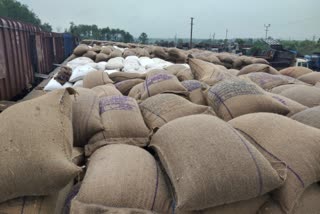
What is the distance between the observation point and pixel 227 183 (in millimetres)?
1182

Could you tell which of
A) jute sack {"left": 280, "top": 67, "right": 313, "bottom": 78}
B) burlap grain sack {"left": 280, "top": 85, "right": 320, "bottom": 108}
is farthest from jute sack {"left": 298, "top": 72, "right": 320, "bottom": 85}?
burlap grain sack {"left": 280, "top": 85, "right": 320, "bottom": 108}

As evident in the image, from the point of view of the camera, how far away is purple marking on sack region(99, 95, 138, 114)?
182 centimetres

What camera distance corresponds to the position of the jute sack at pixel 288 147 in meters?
1.30

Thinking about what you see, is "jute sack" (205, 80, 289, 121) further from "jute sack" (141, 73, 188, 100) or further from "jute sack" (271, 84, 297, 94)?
"jute sack" (271, 84, 297, 94)

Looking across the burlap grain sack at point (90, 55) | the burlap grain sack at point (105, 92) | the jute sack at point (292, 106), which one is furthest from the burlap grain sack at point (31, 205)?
the burlap grain sack at point (90, 55)

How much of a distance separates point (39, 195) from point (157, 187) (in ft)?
1.60

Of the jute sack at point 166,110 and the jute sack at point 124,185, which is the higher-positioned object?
the jute sack at point 166,110

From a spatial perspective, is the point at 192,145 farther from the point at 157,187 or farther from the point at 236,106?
the point at 236,106

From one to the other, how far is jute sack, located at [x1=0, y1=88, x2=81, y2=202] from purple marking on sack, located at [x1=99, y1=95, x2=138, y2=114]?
53 centimetres

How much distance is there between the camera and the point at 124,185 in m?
1.21

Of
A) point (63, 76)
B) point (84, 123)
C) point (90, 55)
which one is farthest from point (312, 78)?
point (90, 55)

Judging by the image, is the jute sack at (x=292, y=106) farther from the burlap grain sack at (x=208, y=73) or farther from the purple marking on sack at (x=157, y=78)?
the purple marking on sack at (x=157, y=78)

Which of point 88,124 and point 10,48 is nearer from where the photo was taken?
point 88,124

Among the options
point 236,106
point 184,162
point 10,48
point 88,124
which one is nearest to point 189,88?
point 236,106
